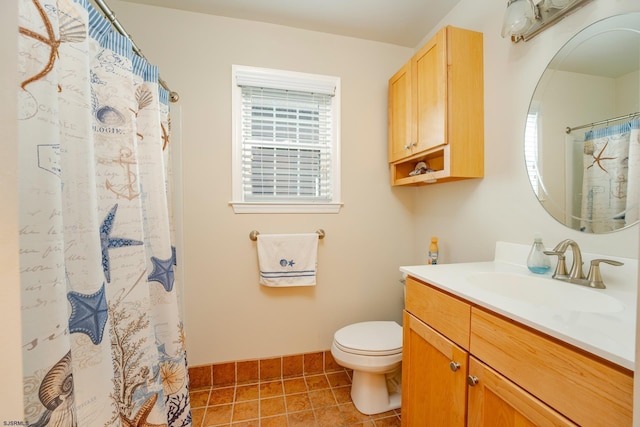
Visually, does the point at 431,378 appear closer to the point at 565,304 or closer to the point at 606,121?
the point at 565,304

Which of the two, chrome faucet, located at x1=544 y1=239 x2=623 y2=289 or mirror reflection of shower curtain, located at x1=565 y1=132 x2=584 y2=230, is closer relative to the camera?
chrome faucet, located at x1=544 y1=239 x2=623 y2=289

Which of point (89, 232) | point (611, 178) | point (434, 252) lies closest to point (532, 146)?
point (611, 178)

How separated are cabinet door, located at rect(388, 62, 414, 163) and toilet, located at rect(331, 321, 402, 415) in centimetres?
114

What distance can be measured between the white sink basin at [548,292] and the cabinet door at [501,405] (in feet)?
0.96

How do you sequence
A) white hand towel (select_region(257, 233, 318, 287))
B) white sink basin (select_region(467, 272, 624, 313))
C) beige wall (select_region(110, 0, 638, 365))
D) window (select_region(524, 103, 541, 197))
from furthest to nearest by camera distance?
white hand towel (select_region(257, 233, 318, 287)) → beige wall (select_region(110, 0, 638, 365)) → window (select_region(524, 103, 541, 197)) → white sink basin (select_region(467, 272, 624, 313))

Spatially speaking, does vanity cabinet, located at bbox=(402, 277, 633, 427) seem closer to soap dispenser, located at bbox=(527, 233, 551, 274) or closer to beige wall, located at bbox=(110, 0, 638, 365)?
soap dispenser, located at bbox=(527, 233, 551, 274)

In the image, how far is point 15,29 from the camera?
0.48 m

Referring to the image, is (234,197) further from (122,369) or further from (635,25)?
(635,25)

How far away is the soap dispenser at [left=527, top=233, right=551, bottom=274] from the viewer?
1018mm

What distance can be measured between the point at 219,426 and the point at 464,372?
1.30m

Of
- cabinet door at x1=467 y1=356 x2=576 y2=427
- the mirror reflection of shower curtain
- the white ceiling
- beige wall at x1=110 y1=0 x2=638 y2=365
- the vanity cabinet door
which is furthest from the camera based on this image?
the white ceiling

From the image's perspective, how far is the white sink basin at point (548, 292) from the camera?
79 centimetres

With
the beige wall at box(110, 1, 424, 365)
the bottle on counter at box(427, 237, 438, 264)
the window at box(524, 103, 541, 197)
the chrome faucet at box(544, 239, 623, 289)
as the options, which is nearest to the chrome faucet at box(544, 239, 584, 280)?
the chrome faucet at box(544, 239, 623, 289)

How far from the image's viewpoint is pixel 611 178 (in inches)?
34.7
